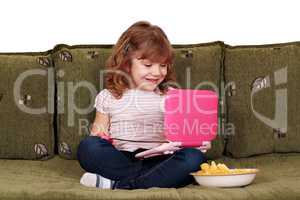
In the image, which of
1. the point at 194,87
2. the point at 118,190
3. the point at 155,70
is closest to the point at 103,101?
the point at 155,70

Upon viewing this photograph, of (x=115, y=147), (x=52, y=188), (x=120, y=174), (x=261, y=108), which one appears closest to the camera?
(x=52, y=188)

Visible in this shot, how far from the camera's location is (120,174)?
189 centimetres

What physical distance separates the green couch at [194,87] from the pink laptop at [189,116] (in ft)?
0.74

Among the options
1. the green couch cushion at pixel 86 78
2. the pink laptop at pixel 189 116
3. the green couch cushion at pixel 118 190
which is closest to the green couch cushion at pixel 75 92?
the green couch cushion at pixel 86 78

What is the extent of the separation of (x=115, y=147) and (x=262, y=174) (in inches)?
18.8

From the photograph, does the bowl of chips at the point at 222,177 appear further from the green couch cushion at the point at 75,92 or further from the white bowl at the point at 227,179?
the green couch cushion at the point at 75,92

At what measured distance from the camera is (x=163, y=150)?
191cm

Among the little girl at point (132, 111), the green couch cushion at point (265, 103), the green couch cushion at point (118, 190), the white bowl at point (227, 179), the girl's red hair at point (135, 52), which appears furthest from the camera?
the green couch cushion at point (265, 103)

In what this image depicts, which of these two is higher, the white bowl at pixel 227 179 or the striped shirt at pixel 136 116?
the striped shirt at pixel 136 116

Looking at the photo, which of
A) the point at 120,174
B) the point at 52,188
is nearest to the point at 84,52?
the point at 120,174

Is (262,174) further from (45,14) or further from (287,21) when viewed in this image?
(45,14)

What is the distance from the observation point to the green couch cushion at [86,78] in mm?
2213

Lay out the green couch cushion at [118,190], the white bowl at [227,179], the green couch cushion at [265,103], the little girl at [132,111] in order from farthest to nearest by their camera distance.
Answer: the green couch cushion at [265,103] → the little girl at [132,111] → the white bowl at [227,179] → the green couch cushion at [118,190]

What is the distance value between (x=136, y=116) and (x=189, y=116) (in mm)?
212
